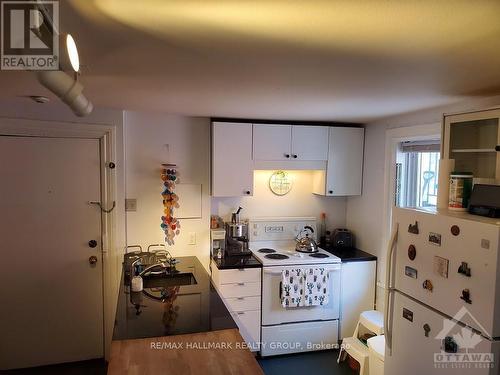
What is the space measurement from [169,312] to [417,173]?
2.40 metres

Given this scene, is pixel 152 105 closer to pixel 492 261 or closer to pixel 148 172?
pixel 148 172

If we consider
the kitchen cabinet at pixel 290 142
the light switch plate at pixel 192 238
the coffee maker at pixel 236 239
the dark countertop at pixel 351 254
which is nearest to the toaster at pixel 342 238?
the dark countertop at pixel 351 254

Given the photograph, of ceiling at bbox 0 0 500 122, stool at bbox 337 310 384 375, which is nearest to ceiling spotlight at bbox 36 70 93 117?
ceiling at bbox 0 0 500 122

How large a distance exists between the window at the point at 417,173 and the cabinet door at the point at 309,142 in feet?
2.40

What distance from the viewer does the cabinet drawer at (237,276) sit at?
3235mm

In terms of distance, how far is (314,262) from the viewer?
11.2 ft

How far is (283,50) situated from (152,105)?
1.72 m

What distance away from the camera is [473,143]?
92.0 inches

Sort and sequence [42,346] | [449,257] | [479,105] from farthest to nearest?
[42,346] → [479,105] → [449,257]

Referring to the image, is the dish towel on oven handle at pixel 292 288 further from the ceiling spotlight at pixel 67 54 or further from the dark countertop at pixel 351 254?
the ceiling spotlight at pixel 67 54

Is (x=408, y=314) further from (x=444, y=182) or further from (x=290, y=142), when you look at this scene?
(x=290, y=142)

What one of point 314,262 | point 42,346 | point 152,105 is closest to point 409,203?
point 314,262

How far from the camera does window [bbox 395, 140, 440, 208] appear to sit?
3.06 metres

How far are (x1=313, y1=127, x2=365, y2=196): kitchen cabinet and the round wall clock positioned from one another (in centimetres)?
34
